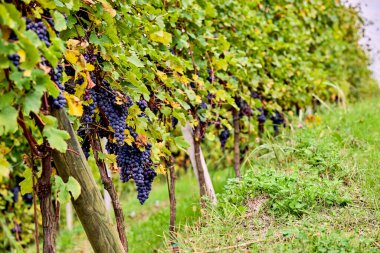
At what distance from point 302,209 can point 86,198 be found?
1.51 m

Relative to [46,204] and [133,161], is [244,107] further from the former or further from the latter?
[46,204]

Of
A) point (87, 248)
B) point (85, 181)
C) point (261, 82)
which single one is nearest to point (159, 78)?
point (85, 181)

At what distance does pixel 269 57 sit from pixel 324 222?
12.3ft

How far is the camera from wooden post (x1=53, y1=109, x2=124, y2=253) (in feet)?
9.69

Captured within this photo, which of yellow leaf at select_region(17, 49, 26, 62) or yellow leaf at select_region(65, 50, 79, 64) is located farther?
yellow leaf at select_region(65, 50, 79, 64)

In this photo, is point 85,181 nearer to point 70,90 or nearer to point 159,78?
point 70,90

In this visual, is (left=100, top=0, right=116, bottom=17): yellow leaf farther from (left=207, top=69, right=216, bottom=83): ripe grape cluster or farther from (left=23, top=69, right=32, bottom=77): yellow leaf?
(left=207, top=69, right=216, bottom=83): ripe grape cluster

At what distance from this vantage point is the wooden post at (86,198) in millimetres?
2953

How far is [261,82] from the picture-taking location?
677 centimetres

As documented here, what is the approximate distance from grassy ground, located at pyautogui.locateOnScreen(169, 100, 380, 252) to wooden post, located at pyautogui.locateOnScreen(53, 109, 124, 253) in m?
0.57

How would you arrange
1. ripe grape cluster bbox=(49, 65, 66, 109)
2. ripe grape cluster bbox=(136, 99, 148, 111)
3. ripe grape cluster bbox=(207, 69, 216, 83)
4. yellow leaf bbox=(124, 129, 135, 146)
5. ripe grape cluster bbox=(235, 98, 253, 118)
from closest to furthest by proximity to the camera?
ripe grape cluster bbox=(49, 65, 66, 109) < yellow leaf bbox=(124, 129, 135, 146) < ripe grape cluster bbox=(136, 99, 148, 111) < ripe grape cluster bbox=(207, 69, 216, 83) < ripe grape cluster bbox=(235, 98, 253, 118)

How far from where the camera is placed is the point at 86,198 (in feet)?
9.93

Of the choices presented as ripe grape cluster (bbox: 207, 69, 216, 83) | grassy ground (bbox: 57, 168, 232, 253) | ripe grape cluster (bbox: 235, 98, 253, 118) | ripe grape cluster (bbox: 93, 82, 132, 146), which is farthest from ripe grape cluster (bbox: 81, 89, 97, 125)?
ripe grape cluster (bbox: 235, 98, 253, 118)

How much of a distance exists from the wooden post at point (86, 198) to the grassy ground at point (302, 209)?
572mm
